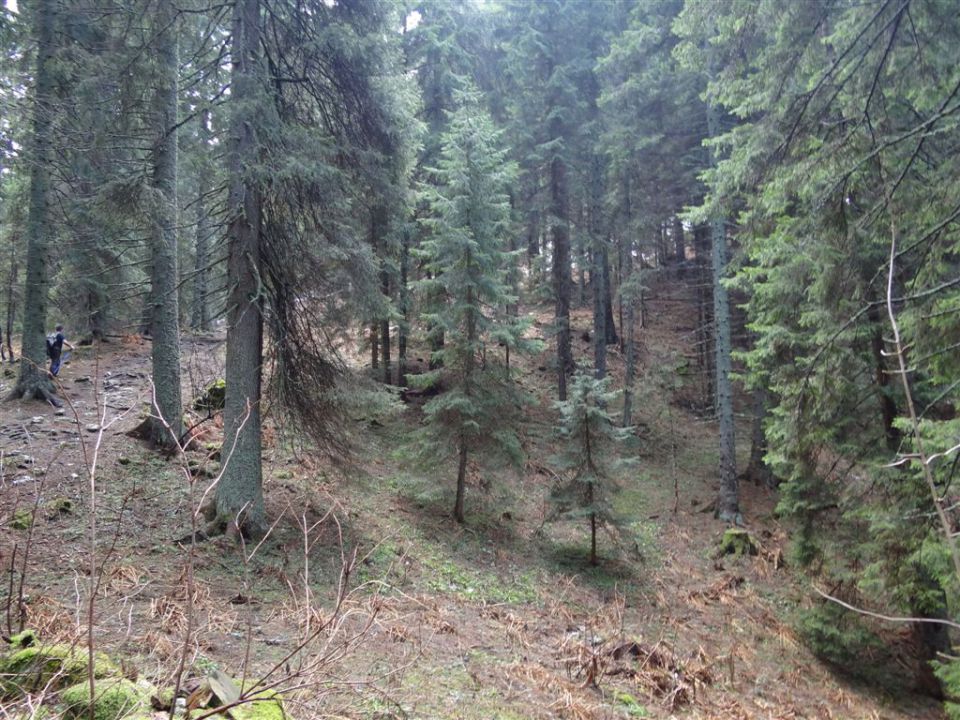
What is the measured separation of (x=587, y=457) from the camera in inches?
395

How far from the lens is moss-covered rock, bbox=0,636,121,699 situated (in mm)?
3039

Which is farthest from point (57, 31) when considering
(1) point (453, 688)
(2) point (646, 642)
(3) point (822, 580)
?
(3) point (822, 580)

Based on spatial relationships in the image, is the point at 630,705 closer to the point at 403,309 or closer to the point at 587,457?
the point at 587,457

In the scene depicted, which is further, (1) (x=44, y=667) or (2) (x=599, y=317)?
(2) (x=599, y=317)

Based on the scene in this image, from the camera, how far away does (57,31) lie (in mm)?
9406

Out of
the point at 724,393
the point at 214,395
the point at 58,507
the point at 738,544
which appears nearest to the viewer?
the point at 58,507

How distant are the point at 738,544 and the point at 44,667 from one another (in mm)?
11643

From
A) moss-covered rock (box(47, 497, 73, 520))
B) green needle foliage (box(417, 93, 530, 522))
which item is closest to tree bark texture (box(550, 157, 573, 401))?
green needle foliage (box(417, 93, 530, 522))

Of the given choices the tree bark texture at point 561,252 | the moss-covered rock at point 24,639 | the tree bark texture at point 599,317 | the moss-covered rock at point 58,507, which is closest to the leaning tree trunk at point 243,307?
the moss-covered rock at point 58,507

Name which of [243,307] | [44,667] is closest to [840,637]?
[44,667]

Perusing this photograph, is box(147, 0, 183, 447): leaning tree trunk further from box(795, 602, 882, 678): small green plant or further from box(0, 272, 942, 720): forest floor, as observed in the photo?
box(795, 602, 882, 678): small green plant

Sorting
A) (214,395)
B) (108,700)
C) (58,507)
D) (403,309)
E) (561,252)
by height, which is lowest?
(108,700)

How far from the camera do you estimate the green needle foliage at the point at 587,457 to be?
986 centimetres

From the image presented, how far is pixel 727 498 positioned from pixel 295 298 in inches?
414
